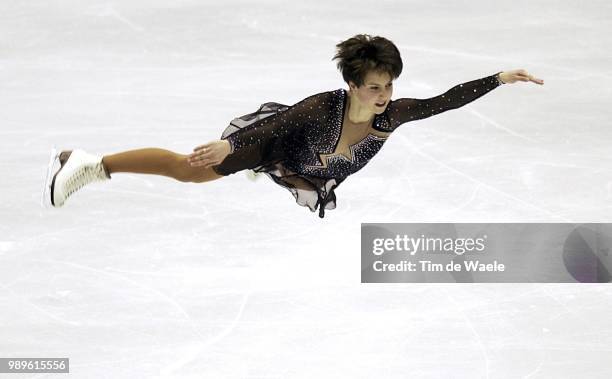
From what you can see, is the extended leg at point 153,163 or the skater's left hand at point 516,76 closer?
the skater's left hand at point 516,76

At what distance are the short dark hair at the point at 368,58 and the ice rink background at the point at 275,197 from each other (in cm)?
160

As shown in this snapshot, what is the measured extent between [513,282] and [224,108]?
248 centimetres

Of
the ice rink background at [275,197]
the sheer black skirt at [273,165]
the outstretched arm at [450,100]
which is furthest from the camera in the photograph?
the ice rink background at [275,197]

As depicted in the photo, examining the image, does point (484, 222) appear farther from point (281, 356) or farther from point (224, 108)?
point (224, 108)

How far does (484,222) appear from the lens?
6000 millimetres

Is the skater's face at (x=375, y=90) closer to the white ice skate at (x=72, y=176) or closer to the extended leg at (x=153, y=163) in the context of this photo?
the extended leg at (x=153, y=163)

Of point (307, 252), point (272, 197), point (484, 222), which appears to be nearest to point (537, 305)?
point (484, 222)

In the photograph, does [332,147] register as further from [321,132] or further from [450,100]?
[450,100]

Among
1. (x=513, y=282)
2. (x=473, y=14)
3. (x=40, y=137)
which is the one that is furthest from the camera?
(x=473, y=14)

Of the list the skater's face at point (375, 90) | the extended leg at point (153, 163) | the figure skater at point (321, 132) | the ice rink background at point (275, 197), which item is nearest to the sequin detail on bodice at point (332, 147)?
the figure skater at point (321, 132)

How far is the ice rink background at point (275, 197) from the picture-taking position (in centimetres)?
520

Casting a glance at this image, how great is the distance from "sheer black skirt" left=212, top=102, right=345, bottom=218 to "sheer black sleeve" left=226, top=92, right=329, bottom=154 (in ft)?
0.08

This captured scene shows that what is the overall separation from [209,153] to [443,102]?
99cm

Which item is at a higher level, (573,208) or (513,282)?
(573,208)
